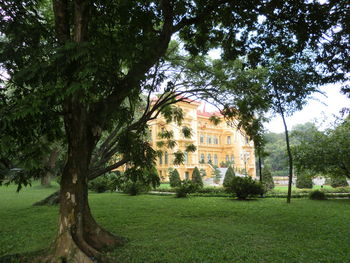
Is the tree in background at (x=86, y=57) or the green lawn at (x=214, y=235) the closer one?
the tree in background at (x=86, y=57)

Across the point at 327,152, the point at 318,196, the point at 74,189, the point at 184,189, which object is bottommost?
the point at 318,196

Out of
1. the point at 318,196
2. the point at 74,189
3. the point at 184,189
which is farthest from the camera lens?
the point at 184,189

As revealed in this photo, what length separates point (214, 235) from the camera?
618cm

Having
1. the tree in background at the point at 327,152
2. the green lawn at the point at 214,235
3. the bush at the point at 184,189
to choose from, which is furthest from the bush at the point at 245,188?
the green lawn at the point at 214,235

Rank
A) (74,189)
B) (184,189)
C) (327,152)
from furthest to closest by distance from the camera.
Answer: (184,189) < (327,152) < (74,189)

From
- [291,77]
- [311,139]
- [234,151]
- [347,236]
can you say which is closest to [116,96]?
[347,236]

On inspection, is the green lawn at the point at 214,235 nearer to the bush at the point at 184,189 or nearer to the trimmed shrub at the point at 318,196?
the trimmed shrub at the point at 318,196

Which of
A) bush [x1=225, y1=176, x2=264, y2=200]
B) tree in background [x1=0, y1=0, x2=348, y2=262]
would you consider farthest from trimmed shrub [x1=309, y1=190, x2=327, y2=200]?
tree in background [x1=0, y1=0, x2=348, y2=262]

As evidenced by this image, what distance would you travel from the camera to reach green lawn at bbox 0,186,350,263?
4.76 meters

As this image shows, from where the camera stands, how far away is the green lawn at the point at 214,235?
4.76 m

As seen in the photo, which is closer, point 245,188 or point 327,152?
point 327,152

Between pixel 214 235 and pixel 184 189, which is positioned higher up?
pixel 184 189

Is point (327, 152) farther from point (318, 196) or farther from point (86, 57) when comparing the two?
point (86, 57)

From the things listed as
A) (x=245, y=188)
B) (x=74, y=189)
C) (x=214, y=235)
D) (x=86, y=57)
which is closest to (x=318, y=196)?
(x=245, y=188)
